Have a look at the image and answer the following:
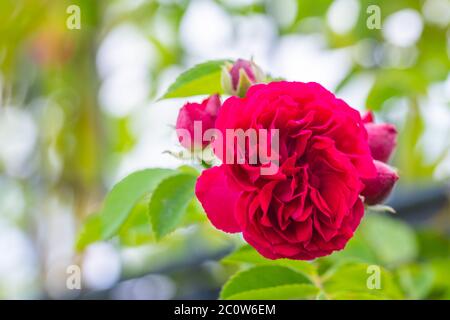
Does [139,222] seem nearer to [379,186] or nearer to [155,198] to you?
[155,198]

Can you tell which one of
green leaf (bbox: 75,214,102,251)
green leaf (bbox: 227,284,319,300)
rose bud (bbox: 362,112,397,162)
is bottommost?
green leaf (bbox: 227,284,319,300)

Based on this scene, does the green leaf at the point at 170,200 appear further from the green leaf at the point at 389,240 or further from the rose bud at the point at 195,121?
the green leaf at the point at 389,240

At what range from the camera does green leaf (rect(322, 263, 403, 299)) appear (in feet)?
2.21

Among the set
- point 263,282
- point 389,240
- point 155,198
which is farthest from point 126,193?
point 389,240

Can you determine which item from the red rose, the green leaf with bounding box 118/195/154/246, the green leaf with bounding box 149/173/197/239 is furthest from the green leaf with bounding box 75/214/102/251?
the red rose

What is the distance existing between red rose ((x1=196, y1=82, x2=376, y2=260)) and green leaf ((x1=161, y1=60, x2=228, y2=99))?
3.9 inches

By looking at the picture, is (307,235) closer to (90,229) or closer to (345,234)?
(345,234)

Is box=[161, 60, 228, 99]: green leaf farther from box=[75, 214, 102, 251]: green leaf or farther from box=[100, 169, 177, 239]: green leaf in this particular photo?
box=[75, 214, 102, 251]: green leaf

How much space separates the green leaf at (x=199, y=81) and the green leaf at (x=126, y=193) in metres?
0.07

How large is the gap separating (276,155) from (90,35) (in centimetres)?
133

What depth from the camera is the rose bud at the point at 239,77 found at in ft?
1.97

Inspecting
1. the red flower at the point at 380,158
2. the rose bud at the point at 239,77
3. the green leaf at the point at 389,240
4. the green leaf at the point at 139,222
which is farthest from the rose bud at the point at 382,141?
the green leaf at the point at 389,240

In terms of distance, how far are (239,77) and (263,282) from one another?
174 mm

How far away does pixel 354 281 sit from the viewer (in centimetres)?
69
